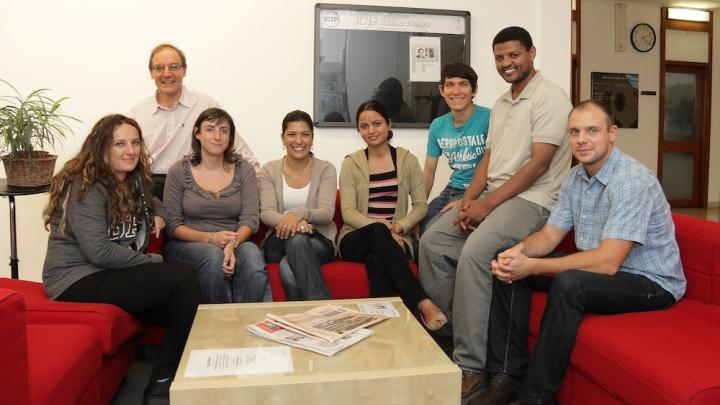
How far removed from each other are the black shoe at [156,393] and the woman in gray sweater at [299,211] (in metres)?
0.74

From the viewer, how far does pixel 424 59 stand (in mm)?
4074

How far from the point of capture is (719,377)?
1509 mm

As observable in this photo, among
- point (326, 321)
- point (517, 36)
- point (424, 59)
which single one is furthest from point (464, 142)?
point (326, 321)

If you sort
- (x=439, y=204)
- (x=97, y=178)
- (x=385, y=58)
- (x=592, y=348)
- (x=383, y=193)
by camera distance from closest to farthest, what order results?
(x=592, y=348)
(x=97, y=178)
(x=383, y=193)
(x=439, y=204)
(x=385, y=58)

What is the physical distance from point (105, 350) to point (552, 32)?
360cm

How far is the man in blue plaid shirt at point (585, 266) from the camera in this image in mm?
2008

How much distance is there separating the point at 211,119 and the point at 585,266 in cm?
189

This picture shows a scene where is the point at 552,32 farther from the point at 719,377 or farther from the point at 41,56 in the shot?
the point at 41,56

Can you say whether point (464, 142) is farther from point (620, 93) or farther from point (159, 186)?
point (620, 93)

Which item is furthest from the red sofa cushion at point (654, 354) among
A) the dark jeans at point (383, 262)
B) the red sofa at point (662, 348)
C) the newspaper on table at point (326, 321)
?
the dark jeans at point (383, 262)

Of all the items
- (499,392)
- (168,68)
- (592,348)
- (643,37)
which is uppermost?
(643,37)

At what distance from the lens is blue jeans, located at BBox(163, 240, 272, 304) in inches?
106

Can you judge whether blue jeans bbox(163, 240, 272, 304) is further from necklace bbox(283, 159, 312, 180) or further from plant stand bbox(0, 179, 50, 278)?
A: plant stand bbox(0, 179, 50, 278)

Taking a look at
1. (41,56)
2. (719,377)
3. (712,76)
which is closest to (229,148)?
(41,56)
